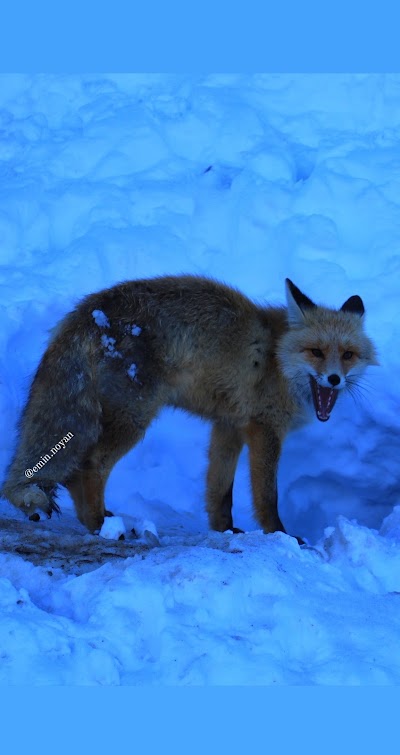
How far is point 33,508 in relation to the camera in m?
4.90

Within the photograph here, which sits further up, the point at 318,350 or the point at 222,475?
the point at 318,350

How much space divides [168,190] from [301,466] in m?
2.65

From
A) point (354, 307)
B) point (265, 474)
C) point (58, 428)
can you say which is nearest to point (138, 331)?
point (58, 428)

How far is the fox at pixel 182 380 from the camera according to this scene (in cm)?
503

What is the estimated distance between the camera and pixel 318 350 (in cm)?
553

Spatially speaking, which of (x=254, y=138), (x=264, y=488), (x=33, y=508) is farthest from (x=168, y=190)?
(x=33, y=508)

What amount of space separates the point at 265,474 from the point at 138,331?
1154 mm

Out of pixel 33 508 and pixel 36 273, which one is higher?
pixel 36 273

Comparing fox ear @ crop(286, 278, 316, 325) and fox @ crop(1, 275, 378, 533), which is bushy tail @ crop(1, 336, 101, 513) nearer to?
fox @ crop(1, 275, 378, 533)

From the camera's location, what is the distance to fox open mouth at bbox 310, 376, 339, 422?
18.2 feet

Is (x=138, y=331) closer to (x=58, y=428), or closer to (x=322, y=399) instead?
(x=58, y=428)

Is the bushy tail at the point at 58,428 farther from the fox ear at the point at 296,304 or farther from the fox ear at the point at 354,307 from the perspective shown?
the fox ear at the point at 354,307

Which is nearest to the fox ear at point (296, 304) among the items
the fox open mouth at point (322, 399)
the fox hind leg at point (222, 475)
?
the fox open mouth at point (322, 399)

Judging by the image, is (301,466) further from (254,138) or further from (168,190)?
(254,138)
